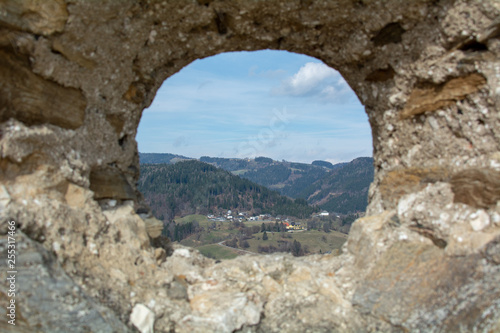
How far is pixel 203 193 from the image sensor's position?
5487 inches

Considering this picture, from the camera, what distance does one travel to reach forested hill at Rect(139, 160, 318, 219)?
128m

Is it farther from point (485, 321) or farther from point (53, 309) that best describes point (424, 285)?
point (53, 309)

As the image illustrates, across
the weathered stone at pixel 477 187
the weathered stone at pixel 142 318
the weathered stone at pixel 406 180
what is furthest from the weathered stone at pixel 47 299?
the weathered stone at pixel 477 187

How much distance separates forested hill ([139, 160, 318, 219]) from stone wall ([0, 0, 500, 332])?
117723 mm

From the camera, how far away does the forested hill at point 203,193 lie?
5044 inches

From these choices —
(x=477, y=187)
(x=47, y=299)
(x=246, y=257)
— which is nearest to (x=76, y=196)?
(x=47, y=299)

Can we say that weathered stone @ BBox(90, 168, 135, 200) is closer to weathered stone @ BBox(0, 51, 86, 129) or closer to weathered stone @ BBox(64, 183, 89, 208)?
weathered stone @ BBox(64, 183, 89, 208)

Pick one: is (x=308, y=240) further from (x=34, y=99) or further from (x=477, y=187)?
(x=34, y=99)

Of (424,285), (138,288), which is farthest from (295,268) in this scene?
(138,288)

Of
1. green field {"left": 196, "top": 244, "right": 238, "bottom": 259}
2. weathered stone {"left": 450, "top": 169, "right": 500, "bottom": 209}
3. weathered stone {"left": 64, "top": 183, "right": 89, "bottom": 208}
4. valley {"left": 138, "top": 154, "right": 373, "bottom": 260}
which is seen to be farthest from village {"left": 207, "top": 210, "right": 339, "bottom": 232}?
weathered stone {"left": 64, "top": 183, "right": 89, "bottom": 208}

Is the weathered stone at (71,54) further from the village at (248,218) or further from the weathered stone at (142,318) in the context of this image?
the village at (248,218)

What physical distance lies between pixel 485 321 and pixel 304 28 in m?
4.74

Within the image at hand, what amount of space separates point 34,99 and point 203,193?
448 feet

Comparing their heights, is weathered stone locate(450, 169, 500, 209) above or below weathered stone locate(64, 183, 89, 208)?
above
